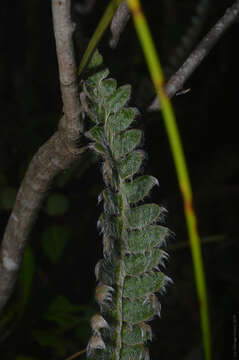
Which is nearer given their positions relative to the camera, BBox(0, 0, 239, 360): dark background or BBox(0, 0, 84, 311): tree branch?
BBox(0, 0, 84, 311): tree branch

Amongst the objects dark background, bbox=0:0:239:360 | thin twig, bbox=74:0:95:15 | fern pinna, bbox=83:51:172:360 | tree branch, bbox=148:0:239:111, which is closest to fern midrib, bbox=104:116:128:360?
fern pinna, bbox=83:51:172:360

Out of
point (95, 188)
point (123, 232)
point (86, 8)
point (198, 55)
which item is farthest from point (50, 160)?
point (86, 8)

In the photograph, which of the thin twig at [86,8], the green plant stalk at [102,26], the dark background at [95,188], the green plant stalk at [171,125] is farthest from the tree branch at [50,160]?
the thin twig at [86,8]

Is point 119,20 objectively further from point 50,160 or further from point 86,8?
point 86,8

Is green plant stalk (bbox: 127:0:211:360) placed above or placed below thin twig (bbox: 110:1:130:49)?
below

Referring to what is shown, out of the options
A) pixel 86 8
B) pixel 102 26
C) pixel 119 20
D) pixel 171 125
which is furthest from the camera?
pixel 86 8

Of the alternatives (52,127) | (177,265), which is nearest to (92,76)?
(52,127)

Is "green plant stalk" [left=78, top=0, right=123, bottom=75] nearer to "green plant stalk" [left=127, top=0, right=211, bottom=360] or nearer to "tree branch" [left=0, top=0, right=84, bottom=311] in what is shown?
"tree branch" [left=0, top=0, right=84, bottom=311]
